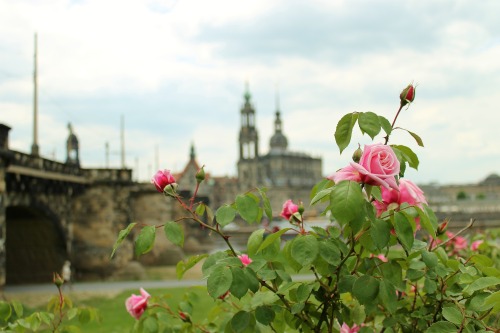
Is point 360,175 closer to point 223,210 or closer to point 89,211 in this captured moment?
point 223,210

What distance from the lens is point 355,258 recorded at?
122 inches

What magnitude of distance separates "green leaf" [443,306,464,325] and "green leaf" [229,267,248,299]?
88cm

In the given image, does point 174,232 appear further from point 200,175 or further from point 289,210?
point 289,210

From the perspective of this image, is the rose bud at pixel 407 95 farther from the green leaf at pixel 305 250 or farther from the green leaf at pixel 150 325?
the green leaf at pixel 150 325

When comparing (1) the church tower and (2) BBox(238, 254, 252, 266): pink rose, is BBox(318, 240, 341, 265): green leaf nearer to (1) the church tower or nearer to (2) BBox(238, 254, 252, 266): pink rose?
(2) BBox(238, 254, 252, 266): pink rose

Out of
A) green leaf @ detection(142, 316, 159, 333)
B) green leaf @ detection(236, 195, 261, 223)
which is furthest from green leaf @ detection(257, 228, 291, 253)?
green leaf @ detection(142, 316, 159, 333)

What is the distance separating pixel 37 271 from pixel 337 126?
2726cm

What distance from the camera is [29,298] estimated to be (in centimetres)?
2023

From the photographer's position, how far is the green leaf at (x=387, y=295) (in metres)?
2.53

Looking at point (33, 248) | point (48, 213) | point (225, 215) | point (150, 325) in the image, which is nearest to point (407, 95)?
point (225, 215)

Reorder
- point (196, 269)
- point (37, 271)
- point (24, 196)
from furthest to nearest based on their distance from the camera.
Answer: point (196, 269), point (37, 271), point (24, 196)

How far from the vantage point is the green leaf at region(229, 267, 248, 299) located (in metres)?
2.55

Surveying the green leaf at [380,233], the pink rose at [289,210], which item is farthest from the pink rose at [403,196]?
the pink rose at [289,210]

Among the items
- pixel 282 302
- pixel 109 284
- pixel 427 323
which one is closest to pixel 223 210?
pixel 282 302
